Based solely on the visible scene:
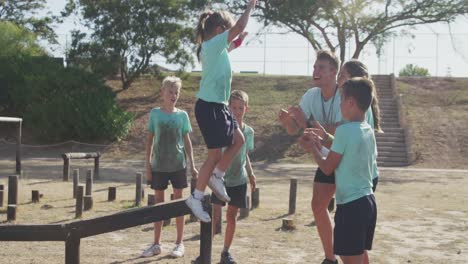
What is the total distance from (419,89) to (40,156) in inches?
777

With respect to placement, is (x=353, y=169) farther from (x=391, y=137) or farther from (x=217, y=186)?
(x=391, y=137)

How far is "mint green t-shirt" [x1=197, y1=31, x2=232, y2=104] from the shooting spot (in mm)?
4488

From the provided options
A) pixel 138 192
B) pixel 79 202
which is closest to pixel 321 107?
pixel 79 202

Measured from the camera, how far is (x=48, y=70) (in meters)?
27.5

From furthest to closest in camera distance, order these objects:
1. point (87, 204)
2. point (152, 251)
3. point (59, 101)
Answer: point (59, 101), point (87, 204), point (152, 251)

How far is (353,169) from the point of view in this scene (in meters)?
4.14

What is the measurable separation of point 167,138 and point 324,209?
6.36 feet

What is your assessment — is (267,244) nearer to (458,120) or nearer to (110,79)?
(458,120)

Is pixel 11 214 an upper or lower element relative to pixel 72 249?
lower

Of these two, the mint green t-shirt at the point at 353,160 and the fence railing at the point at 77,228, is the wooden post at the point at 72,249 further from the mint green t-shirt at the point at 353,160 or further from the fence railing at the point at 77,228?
the mint green t-shirt at the point at 353,160

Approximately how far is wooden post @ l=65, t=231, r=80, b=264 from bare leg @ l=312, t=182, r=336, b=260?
1.93m

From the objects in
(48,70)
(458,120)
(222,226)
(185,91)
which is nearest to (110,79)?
(185,91)

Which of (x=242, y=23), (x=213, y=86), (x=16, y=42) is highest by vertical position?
(x=16, y=42)

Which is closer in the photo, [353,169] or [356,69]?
[353,169]
